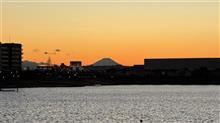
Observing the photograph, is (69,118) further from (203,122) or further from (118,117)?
(203,122)

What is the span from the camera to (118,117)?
11262 cm

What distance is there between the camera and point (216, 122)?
104m

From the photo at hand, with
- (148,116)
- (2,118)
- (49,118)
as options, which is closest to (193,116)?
(148,116)

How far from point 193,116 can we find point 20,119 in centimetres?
3476

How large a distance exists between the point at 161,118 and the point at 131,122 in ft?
37.9

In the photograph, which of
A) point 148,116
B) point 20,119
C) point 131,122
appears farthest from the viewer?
point 148,116

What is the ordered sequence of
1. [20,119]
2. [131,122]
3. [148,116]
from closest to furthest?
[131,122]
[20,119]
[148,116]

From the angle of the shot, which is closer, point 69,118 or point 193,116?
point 69,118

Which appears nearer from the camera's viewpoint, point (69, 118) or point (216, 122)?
point (216, 122)

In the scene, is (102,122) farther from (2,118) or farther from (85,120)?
(2,118)

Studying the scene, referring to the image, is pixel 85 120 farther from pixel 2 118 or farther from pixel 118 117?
pixel 2 118

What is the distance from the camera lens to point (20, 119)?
108 m

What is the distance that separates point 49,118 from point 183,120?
80.9 feet

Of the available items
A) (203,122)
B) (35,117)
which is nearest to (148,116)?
(203,122)
